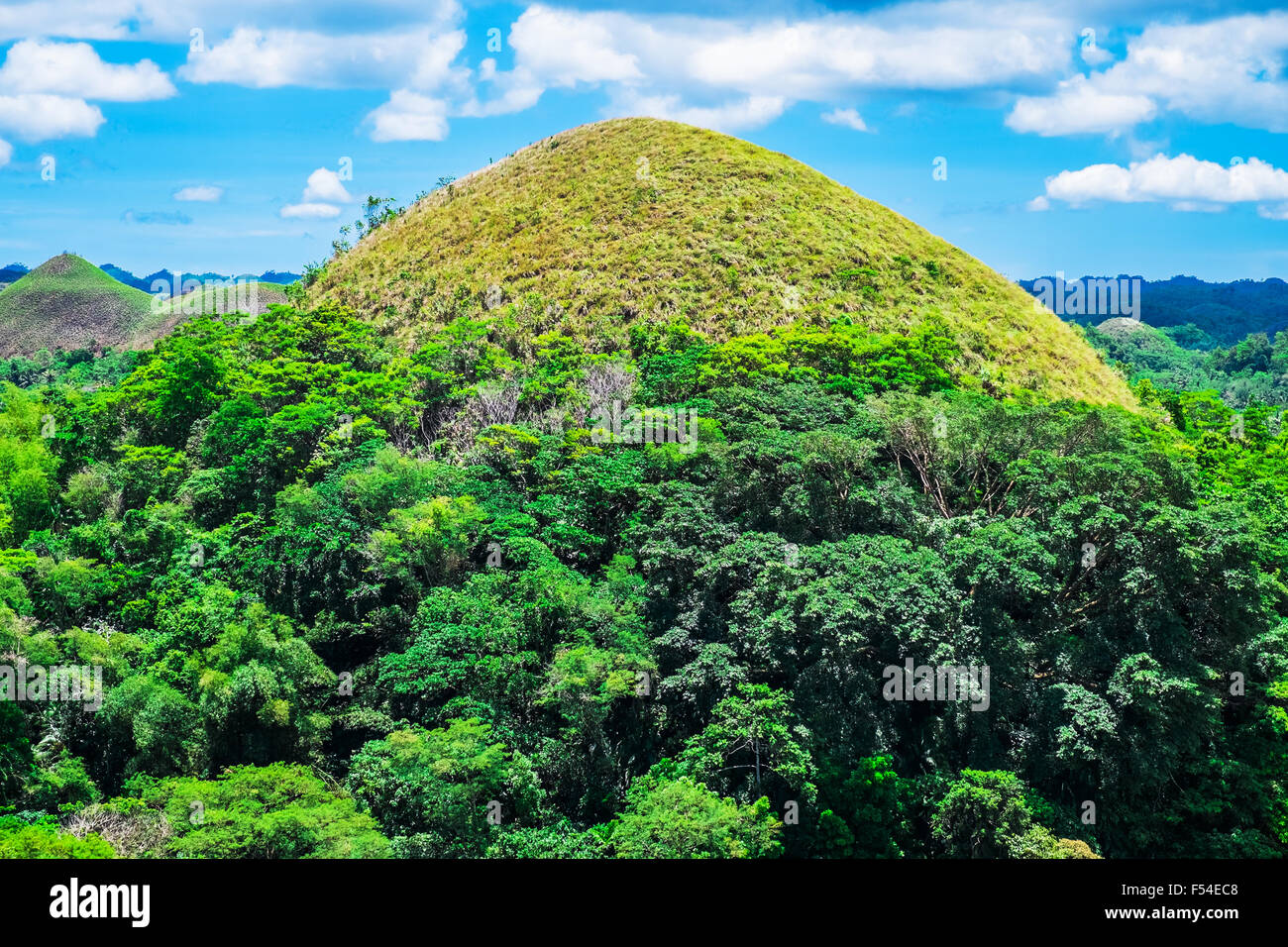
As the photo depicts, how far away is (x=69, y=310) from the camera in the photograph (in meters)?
153

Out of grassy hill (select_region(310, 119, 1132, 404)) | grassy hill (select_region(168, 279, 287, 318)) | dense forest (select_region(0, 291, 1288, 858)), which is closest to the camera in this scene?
dense forest (select_region(0, 291, 1288, 858))

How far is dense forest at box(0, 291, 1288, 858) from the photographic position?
23047 mm

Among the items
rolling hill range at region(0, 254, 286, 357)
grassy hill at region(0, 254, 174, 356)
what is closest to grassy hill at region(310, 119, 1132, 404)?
rolling hill range at region(0, 254, 286, 357)

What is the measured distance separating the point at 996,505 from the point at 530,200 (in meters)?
43.9

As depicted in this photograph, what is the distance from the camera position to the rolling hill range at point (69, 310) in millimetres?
145375

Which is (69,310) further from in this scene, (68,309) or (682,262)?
(682,262)

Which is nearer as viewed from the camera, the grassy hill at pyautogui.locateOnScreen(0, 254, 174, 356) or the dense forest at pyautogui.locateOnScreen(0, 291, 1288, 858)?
the dense forest at pyautogui.locateOnScreen(0, 291, 1288, 858)

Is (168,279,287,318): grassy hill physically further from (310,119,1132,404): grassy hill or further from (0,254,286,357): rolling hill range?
(0,254,286,357): rolling hill range

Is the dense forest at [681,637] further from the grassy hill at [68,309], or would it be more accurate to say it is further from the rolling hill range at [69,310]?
the grassy hill at [68,309]

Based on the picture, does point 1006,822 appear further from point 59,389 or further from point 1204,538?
point 59,389

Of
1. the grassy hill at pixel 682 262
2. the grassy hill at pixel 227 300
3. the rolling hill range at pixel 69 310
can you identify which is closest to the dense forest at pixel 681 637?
the grassy hill at pixel 682 262

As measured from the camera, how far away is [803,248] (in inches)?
2183

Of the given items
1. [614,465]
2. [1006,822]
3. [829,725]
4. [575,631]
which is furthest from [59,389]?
[1006,822]

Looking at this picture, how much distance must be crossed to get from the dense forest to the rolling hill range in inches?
4547
